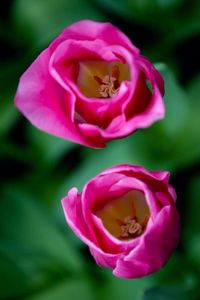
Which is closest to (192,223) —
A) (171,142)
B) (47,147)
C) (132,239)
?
(171,142)

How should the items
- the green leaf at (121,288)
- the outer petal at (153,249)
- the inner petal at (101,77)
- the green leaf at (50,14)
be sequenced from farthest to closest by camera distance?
the green leaf at (50,14)
the green leaf at (121,288)
the inner petal at (101,77)
the outer petal at (153,249)

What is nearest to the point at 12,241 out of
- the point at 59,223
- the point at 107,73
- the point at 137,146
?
the point at 59,223

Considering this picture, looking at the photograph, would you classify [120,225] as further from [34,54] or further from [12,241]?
[34,54]

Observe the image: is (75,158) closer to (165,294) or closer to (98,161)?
(98,161)

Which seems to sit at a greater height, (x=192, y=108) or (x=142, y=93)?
(x=142, y=93)

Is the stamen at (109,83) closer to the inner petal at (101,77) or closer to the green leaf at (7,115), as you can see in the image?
the inner petal at (101,77)

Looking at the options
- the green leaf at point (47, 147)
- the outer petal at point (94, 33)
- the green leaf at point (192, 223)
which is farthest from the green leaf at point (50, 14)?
the outer petal at point (94, 33)
